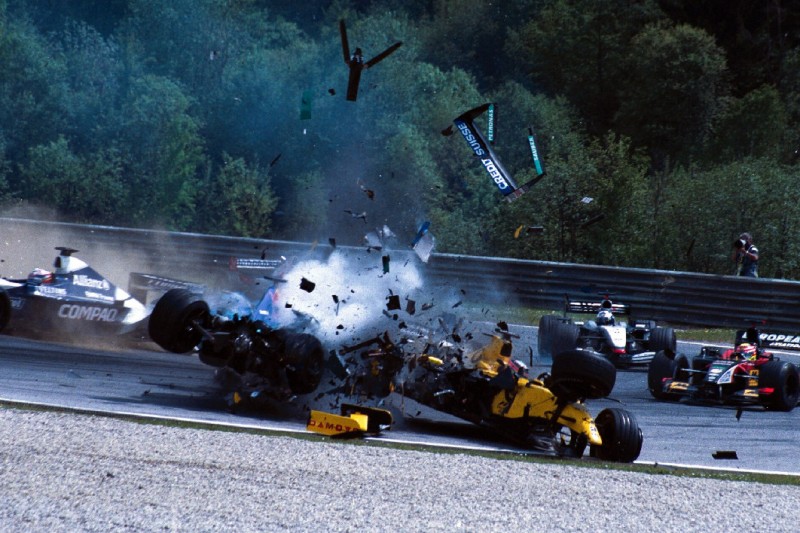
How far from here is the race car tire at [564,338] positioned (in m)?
14.5

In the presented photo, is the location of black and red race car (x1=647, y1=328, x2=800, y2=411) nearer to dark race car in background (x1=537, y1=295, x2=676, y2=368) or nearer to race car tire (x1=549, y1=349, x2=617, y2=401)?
dark race car in background (x1=537, y1=295, x2=676, y2=368)

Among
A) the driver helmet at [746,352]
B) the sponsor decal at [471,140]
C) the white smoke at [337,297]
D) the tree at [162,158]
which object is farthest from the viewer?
the tree at [162,158]

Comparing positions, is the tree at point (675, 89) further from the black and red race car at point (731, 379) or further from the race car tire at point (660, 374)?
the race car tire at point (660, 374)

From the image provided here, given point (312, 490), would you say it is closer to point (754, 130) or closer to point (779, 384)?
point (779, 384)

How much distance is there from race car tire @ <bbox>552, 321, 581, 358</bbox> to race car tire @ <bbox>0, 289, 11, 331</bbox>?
6.77 m

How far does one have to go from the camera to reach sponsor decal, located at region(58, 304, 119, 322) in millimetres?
12961

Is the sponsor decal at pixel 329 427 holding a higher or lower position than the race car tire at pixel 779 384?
lower

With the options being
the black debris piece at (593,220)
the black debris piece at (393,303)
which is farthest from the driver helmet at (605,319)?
the black debris piece at (593,220)

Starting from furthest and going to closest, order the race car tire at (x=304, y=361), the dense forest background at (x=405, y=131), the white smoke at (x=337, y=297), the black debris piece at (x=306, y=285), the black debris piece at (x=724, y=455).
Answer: the dense forest background at (x=405, y=131) → the black debris piece at (x=306, y=285) → the white smoke at (x=337, y=297) → the race car tire at (x=304, y=361) → the black debris piece at (x=724, y=455)

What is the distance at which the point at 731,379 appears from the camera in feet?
40.5

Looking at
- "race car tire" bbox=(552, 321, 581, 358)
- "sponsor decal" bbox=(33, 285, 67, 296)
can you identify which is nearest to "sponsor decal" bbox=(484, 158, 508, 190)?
"race car tire" bbox=(552, 321, 581, 358)

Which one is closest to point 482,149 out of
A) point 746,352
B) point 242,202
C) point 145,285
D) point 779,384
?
point 746,352

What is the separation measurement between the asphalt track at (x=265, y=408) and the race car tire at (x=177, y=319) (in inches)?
25.2

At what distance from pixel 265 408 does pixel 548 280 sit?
8.96m
